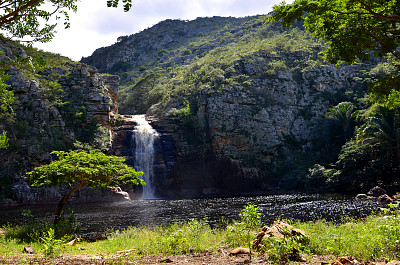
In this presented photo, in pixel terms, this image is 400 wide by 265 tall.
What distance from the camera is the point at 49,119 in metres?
41.6

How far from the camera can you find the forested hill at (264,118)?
44.3 m

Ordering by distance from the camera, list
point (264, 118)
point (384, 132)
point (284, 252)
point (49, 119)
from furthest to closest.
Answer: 1. point (264, 118)
2. point (49, 119)
3. point (384, 132)
4. point (284, 252)

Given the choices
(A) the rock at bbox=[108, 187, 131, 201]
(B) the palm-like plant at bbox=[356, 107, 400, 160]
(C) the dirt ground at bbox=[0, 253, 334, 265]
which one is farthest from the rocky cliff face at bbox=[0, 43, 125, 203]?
(B) the palm-like plant at bbox=[356, 107, 400, 160]

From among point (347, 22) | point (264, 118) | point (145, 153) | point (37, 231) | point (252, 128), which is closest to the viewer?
point (347, 22)

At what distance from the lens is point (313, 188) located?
131 feet

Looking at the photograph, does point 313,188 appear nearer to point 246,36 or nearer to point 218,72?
point 218,72

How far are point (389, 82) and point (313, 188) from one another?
31.4m

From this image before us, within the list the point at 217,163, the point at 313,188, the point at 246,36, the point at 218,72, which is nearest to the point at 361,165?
the point at 313,188

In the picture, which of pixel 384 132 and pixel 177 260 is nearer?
pixel 177 260

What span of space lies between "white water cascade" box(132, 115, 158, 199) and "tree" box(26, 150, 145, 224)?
2777cm

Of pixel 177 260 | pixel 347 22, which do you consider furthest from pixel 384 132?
pixel 177 260

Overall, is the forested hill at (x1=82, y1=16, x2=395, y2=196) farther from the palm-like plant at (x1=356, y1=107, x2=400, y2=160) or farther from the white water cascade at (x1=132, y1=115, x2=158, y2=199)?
the white water cascade at (x1=132, y1=115, x2=158, y2=199)

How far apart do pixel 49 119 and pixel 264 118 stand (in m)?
34.6

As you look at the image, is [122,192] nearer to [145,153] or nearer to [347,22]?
[145,153]
